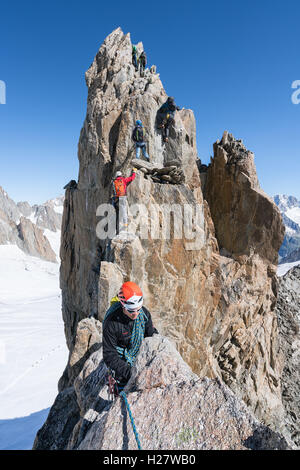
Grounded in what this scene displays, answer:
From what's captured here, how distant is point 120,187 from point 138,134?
3.90 metres

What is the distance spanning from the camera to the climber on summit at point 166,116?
14.8 m

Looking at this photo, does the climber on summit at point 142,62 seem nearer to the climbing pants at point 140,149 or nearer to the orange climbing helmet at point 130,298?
the climbing pants at point 140,149

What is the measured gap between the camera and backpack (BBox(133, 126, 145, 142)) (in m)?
13.8

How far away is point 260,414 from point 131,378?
18.7m

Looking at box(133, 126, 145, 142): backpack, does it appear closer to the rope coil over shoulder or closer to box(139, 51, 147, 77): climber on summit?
box(139, 51, 147, 77): climber on summit

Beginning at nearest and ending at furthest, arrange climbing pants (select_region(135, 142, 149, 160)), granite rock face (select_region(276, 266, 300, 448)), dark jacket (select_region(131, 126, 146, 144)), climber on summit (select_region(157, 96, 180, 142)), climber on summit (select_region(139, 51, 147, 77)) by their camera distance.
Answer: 1. dark jacket (select_region(131, 126, 146, 144))
2. climbing pants (select_region(135, 142, 149, 160))
3. climber on summit (select_region(157, 96, 180, 142))
4. climber on summit (select_region(139, 51, 147, 77))
5. granite rock face (select_region(276, 266, 300, 448))

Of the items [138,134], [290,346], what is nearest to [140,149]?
[138,134]

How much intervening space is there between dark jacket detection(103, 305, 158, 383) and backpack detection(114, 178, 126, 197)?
7709 mm

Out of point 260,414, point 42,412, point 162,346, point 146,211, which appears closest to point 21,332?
point 42,412

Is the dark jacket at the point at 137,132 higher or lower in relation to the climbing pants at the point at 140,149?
higher

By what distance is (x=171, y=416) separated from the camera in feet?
13.7

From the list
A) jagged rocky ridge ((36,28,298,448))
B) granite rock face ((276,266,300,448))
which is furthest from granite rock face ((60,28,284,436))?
granite rock face ((276,266,300,448))

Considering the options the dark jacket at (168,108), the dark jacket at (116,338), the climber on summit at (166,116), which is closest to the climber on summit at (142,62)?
the dark jacket at (168,108)

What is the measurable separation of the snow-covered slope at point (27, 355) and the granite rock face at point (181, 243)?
14.1 meters
